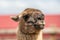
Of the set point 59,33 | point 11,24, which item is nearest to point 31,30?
point 59,33

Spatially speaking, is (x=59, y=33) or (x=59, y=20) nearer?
(x=59, y=33)

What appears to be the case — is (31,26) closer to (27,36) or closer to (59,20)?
(27,36)

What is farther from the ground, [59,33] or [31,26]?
[31,26]

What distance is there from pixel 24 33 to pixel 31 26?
0.12 m

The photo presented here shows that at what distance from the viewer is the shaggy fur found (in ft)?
7.56

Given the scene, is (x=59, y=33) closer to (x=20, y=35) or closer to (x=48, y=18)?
(x=48, y=18)

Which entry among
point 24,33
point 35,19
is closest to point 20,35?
point 24,33

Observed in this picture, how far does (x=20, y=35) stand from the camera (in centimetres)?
249

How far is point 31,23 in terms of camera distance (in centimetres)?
234

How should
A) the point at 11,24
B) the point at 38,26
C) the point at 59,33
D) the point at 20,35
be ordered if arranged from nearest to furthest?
the point at 38,26, the point at 20,35, the point at 59,33, the point at 11,24

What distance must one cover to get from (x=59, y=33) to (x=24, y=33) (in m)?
12.1

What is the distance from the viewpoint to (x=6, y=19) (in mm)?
16594

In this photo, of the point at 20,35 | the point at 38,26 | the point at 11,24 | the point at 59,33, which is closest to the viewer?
the point at 38,26

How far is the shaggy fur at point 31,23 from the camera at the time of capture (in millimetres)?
2303
